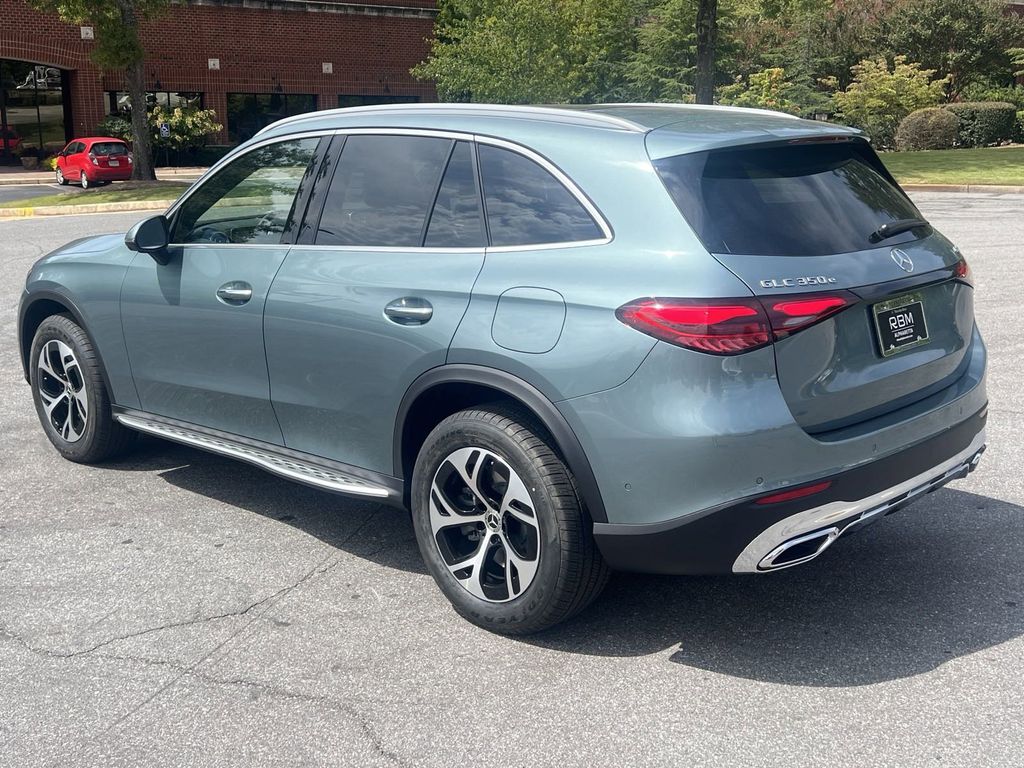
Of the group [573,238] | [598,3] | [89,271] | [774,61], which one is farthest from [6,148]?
[573,238]

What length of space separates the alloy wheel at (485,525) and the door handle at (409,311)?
1.66 feet

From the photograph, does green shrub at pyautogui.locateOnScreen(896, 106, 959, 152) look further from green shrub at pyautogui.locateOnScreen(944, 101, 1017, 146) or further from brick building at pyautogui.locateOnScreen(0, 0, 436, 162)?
brick building at pyautogui.locateOnScreen(0, 0, 436, 162)

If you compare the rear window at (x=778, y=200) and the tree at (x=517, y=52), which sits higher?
the tree at (x=517, y=52)

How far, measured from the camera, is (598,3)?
3888 centimetres

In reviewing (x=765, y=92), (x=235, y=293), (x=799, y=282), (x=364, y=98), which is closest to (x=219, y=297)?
(x=235, y=293)

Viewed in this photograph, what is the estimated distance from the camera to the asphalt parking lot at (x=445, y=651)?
3.37 m

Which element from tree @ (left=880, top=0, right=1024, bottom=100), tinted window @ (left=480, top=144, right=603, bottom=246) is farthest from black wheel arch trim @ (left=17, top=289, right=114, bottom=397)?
tree @ (left=880, top=0, right=1024, bottom=100)

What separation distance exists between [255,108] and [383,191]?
42372 millimetres

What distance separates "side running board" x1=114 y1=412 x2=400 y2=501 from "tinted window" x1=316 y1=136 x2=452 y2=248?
0.93 meters

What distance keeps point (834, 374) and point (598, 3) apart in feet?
123

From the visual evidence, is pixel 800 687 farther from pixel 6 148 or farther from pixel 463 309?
pixel 6 148

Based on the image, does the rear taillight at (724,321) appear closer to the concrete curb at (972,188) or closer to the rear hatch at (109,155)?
the concrete curb at (972,188)

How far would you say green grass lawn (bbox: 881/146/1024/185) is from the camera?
24625mm

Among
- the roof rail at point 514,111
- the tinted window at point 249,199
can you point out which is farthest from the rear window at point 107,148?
the roof rail at point 514,111
